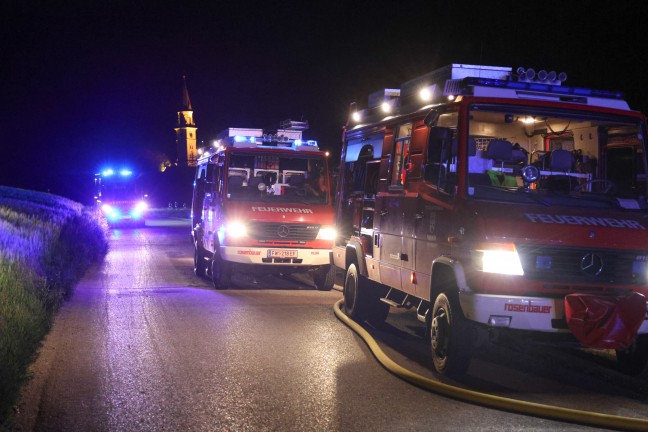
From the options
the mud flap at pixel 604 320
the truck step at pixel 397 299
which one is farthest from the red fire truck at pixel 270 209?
the mud flap at pixel 604 320

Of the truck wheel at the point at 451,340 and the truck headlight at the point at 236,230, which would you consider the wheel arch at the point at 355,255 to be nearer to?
the truck wheel at the point at 451,340

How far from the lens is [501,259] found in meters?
7.10

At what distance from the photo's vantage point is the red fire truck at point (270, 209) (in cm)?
1464

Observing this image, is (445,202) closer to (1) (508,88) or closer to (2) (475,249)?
(2) (475,249)

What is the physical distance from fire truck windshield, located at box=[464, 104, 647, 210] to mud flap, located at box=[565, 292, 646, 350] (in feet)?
3.85

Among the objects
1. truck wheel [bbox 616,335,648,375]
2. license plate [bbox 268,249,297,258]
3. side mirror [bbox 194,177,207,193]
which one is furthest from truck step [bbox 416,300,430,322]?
side mirror [bbox 194,177,207,193]

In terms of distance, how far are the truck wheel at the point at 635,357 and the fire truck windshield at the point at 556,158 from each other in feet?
4.54

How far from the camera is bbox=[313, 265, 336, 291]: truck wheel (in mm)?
15195

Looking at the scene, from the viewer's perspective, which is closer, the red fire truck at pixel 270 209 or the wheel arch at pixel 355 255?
the wheel arch at pixel 355 255

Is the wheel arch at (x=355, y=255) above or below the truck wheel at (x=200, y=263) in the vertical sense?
above

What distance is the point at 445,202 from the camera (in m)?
7.80

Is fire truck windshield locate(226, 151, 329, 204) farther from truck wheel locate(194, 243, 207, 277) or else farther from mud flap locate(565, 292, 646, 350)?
mud flap locate(565, 292, 646, 350)

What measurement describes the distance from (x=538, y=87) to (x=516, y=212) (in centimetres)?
178

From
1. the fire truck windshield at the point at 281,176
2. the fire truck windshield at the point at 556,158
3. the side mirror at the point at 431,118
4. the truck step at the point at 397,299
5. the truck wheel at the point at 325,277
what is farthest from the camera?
the truck wheel at the point at 325,277
